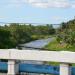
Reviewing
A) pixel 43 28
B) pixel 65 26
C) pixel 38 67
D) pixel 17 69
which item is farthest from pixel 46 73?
pixel 43 28

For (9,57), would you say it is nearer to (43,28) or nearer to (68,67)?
(68,67)

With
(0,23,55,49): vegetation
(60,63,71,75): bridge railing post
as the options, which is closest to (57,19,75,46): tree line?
(0,23,55,49): vegetation

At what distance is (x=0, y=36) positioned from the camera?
26172mm

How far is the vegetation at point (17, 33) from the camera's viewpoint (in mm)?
26484

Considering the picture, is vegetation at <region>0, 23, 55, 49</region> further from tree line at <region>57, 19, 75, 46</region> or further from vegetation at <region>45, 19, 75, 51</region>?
vegetation at <region>45, 19, 75, 51</region>

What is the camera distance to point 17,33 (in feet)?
102

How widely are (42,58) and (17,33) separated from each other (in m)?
22.2

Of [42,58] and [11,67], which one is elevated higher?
[42,58]

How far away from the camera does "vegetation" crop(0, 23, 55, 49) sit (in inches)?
1043

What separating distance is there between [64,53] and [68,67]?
420 millimetres

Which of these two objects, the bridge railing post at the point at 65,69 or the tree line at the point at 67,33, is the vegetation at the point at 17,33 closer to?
the tree line at the point at 67,33

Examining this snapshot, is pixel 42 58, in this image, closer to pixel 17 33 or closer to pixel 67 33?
pixel 67 33

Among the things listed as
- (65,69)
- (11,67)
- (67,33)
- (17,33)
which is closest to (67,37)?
(67,33)

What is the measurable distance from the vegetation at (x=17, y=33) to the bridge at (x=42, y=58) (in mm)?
13933
